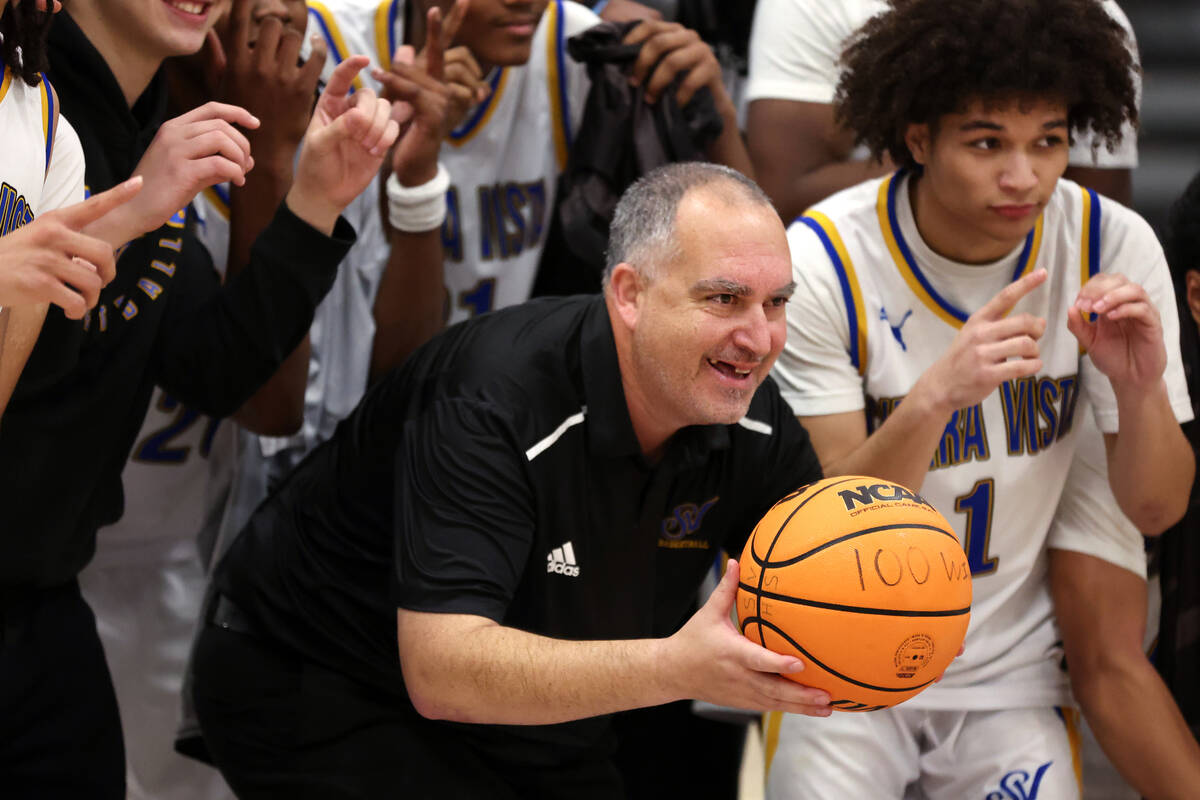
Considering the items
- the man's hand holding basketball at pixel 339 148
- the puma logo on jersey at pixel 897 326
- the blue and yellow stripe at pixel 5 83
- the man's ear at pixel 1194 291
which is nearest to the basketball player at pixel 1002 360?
the puma logo on jersey at pixel 897 326

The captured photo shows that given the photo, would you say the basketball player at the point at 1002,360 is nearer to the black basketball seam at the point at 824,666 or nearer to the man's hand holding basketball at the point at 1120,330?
the man's hand holding basketball at the point at 1120,330

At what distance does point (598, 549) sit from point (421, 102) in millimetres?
1118

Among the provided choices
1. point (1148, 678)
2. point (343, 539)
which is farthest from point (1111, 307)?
point (343, 539)

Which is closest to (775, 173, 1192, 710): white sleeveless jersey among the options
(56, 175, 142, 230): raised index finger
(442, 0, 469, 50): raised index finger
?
(442, 0, 469, 50): raised index finger

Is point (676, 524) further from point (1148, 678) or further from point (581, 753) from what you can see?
point (1148, 678)

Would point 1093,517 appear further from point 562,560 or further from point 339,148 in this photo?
point 339,148

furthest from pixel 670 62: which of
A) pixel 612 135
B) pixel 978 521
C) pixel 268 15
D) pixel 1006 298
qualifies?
pixel 978 521

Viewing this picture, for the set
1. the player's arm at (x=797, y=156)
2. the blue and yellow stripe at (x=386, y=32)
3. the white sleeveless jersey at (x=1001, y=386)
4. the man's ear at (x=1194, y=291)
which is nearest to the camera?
the white sleeveless jersey at (x=1001, y=386)

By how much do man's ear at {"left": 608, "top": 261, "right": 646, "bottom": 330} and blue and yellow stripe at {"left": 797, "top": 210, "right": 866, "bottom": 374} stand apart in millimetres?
679

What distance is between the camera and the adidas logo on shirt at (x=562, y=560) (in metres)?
2.62

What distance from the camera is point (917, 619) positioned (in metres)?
2.20

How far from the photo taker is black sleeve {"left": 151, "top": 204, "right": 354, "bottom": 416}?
9.08 feet

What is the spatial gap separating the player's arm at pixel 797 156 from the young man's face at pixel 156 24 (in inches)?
59.7

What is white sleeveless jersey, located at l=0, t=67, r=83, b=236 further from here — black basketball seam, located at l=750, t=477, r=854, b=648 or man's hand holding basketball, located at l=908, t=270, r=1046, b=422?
man's hand holding basketball, located at l=908, t=270, r=1046, b=422
